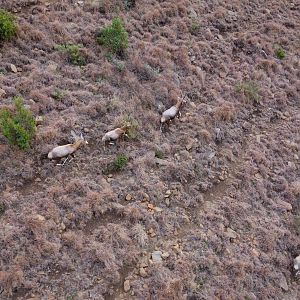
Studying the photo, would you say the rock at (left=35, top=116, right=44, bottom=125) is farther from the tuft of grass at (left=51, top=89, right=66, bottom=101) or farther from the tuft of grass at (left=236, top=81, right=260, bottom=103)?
the tuft of grass at (left=236, top=81, right=260, bottom=103)

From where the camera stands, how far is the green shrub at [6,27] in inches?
470

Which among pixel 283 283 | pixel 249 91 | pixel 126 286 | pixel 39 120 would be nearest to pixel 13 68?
pixel 39 120

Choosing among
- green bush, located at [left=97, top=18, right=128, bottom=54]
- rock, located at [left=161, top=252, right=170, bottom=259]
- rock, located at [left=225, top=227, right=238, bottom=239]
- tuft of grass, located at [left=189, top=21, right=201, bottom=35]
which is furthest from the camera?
tuft of grass, located at [left=189, top=21, right=201, bottom=35]

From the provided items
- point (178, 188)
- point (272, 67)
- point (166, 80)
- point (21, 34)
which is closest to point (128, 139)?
point (178, 188)

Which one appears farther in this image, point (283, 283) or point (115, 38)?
point (115, 38)

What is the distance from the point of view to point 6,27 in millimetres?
11945

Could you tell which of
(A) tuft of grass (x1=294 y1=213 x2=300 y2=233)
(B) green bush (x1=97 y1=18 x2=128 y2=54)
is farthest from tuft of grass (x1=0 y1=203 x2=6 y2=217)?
(A) tuft of grass (x1=294 y1=213 x2=300 y2=233)

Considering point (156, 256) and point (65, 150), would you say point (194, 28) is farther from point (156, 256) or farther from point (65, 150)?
point (156, 256)

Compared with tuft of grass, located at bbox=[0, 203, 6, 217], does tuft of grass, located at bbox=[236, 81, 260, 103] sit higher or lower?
higher

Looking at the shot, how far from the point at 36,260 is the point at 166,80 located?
22.9ft

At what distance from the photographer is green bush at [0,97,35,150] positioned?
9.47 metres

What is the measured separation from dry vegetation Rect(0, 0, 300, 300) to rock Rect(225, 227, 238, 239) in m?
0.06

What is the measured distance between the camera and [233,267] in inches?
363

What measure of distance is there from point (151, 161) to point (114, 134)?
1224 millimetres
